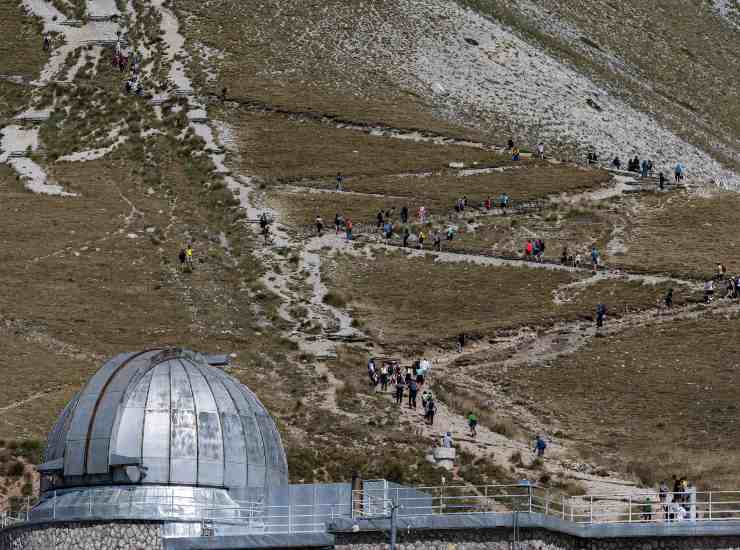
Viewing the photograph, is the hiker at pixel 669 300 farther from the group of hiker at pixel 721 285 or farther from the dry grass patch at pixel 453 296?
the group of hiker at pixel 721 285

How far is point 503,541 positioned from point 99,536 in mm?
10981

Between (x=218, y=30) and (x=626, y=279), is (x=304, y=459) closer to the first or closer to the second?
(x=626, y=279)

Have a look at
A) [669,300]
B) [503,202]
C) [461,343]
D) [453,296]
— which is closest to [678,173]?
[503,202]

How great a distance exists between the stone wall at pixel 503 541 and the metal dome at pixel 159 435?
4.30 meters

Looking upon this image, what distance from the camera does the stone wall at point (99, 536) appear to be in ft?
176

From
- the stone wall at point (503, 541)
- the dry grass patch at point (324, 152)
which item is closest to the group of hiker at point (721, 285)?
the dry grass patch at point (324, 152)

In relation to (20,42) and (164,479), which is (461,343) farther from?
(20,42)

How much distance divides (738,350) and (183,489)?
51212 mm

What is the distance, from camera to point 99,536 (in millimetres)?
53906

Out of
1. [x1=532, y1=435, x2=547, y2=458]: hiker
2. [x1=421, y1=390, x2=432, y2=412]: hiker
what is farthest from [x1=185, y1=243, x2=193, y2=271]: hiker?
[x1=532, y1=435, x2=547, y2=458]: hiker

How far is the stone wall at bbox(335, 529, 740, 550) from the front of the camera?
51031mm

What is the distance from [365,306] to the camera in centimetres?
10794

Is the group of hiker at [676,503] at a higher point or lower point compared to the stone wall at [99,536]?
higher

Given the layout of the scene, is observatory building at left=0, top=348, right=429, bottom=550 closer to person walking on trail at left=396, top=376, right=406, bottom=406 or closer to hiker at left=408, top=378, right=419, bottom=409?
hiker at left=408, top=378, right=419, bottom=409
